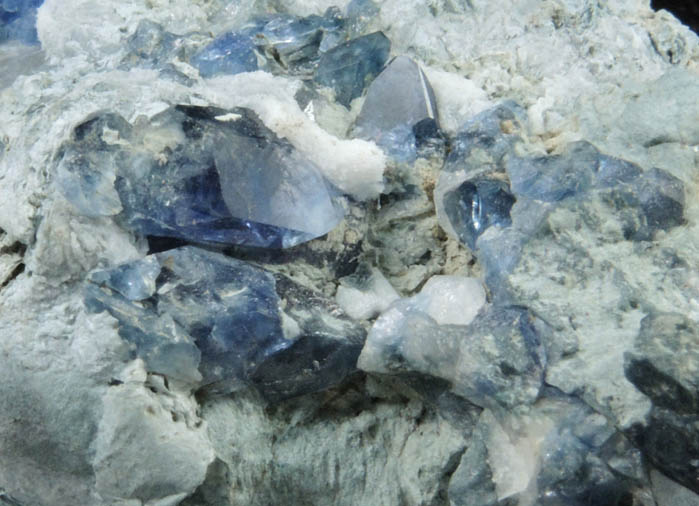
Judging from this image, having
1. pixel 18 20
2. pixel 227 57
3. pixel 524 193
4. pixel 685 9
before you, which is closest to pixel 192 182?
pixel 227 57

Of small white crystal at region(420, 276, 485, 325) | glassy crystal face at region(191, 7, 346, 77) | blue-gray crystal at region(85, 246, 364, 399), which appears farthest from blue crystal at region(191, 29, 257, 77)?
small white crystal at region(420, 276, 485, 325)

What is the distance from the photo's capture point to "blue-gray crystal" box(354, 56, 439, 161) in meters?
1.11

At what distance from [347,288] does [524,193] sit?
268 millimetres

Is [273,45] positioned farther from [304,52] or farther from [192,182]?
[192,182]

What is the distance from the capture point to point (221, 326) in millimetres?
912

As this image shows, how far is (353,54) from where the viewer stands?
1193 millimetres

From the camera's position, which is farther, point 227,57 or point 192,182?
point 227,57

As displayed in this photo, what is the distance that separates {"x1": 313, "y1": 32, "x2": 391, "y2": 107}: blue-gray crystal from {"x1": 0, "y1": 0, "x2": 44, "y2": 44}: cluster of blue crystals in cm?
64

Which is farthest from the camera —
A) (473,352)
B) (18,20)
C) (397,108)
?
(18,20)

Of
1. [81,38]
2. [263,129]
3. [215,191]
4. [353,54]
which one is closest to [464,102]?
[353,54]

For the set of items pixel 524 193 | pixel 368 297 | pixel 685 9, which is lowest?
pixel 685 9

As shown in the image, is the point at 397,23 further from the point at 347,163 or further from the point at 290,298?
the point at 290,298

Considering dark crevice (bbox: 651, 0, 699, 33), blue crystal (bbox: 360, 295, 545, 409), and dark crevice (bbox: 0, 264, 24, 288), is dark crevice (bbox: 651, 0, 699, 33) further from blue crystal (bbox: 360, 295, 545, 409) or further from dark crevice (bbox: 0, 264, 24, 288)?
dark crevice (bbox: 0, 264, 24, 288)

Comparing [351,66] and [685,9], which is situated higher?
[351,66]
